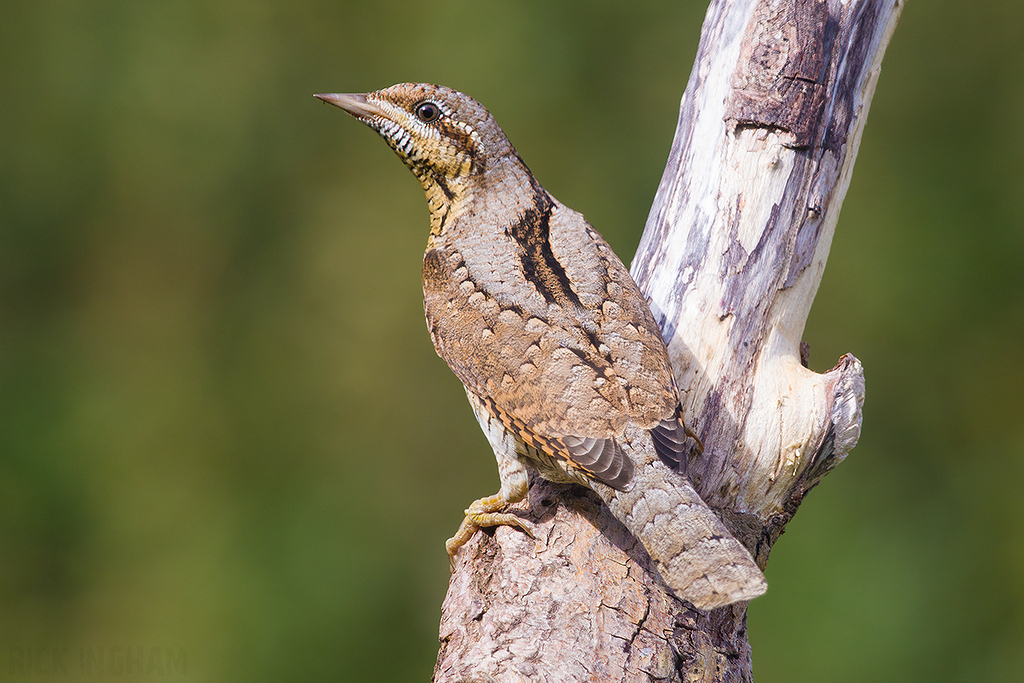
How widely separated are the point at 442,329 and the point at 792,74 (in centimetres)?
122

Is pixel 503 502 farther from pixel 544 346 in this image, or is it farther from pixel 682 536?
pixel 682 536

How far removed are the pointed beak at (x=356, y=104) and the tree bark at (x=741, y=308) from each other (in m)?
0.96

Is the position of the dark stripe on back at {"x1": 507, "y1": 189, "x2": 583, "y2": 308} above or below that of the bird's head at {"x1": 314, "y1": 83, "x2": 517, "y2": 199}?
below

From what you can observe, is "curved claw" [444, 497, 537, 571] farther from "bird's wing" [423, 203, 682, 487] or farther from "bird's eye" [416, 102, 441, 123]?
"bird's eye" [416, 102, 441, 123]

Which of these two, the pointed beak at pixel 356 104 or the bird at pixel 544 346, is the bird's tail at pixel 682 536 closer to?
the bird at pixel 544 346

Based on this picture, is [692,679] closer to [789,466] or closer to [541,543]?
[541,543]

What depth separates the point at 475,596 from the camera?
205cm

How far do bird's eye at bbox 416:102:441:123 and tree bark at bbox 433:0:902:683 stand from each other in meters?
0.76

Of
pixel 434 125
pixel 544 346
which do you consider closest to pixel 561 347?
pixel 544 346

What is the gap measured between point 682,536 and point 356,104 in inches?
64.8

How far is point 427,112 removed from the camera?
2443 mm

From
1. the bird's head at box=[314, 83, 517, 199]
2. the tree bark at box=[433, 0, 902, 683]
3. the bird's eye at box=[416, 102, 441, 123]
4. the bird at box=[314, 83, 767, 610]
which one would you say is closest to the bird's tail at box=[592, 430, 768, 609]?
the bird at box=[314, 83, 767, 610]

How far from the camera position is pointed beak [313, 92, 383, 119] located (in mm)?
2461

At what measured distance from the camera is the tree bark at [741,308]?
6.59 feet
